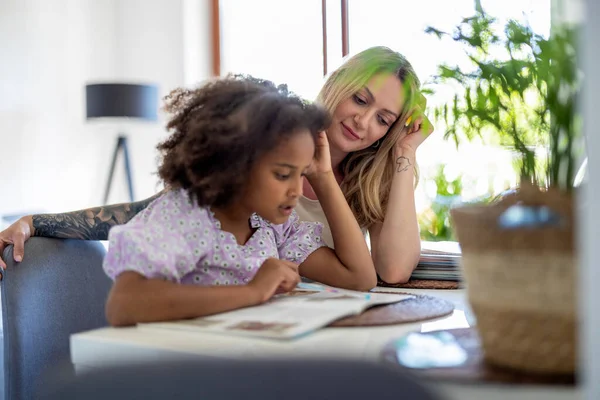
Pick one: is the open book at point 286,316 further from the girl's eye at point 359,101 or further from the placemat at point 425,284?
the girl's eye at point 359,101

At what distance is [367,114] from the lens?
5.97ft

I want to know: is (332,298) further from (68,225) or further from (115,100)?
(115,100)

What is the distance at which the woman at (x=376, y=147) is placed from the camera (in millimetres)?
1792

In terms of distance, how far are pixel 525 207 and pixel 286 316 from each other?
1.26 ft

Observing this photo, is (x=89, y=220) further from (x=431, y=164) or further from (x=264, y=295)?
(x=431, y=164)

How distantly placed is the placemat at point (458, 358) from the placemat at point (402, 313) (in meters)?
0.08

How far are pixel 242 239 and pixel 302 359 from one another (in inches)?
24.7

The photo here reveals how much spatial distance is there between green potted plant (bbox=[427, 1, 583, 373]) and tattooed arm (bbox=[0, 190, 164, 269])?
801 millimetres

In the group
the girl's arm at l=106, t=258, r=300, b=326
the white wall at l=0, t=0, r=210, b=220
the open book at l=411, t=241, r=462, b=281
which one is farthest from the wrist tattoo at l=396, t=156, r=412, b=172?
the white wall at l=0, t=0, r=210, b=220

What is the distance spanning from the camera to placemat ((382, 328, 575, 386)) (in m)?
0.65

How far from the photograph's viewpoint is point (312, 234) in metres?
1.42

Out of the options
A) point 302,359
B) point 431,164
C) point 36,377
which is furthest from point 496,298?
point 431,164

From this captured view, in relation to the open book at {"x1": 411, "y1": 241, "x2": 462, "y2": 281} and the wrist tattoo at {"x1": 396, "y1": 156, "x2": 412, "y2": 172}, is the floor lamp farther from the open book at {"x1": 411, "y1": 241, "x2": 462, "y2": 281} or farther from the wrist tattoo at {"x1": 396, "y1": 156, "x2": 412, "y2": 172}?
the open book at {"x1": 411, "y1": 241, "x2": 462, "y2": 281}

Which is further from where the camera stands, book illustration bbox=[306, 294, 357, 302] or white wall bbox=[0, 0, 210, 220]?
white wall bbox=[0, 0, 210, 220]
